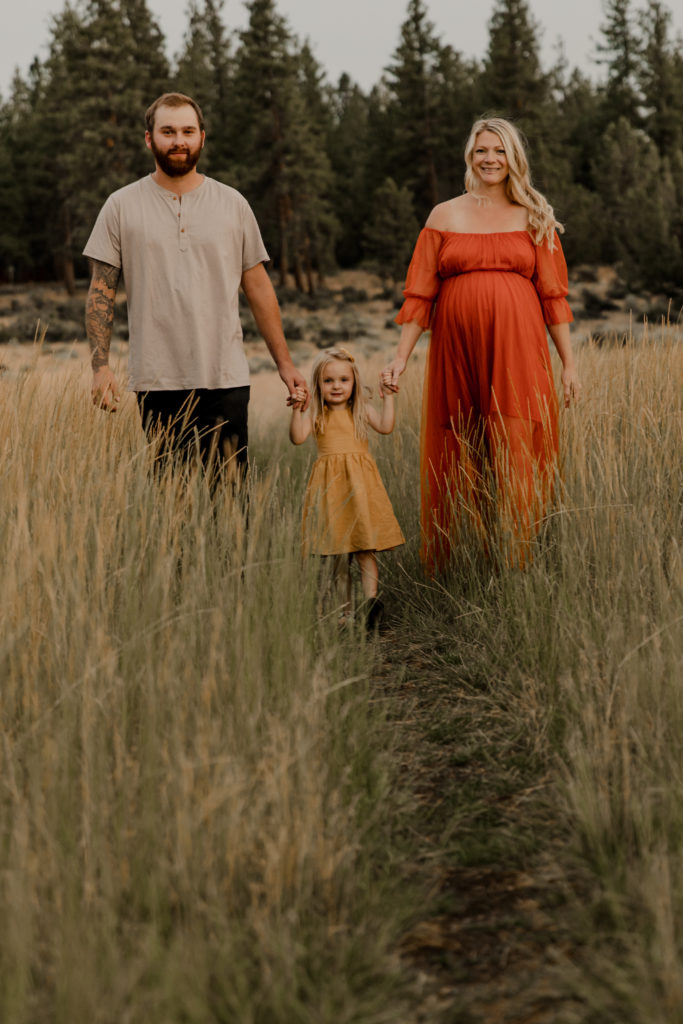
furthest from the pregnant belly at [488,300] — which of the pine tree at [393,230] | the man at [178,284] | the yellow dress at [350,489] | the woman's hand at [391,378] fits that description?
the pine tree at [393,230]

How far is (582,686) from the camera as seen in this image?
223 centimetres

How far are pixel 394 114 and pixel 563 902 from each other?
4910 centimetres

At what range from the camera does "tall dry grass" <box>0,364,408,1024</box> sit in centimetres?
145

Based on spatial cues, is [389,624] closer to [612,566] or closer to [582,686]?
[612,566]

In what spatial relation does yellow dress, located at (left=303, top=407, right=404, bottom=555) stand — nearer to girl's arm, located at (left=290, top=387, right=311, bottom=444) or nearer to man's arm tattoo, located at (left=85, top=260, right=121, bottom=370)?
girl's arm, located at (left=290, top=387, right=311, bottom=444)

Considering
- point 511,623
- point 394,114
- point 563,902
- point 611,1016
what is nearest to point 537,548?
point 511,623

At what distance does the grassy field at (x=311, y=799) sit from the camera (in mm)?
1494

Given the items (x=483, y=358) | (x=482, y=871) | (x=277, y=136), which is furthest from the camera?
(x=277, y=136)

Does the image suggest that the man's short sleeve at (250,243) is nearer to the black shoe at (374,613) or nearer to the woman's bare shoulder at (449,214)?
the woman's bare shoulder at (449,214)

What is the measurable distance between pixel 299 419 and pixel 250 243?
0.79m

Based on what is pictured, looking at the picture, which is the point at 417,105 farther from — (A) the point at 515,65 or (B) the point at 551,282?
(B) the point at 551,282

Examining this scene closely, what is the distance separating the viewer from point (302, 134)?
37719mm

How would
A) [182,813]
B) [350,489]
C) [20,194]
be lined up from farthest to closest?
1. [20,194]
2. [350,489]
3. [182,813]

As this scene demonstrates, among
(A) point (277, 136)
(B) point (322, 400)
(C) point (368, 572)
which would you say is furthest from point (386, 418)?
(A) point (277, 136)
